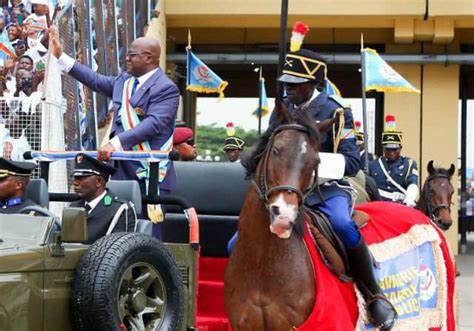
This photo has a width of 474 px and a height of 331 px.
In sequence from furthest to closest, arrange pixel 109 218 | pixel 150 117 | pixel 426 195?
pixel 426 195 → pixel 150 117 → pixel 109 218

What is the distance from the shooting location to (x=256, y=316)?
17.6 feet

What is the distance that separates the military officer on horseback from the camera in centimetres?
582

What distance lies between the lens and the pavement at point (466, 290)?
1114 cm

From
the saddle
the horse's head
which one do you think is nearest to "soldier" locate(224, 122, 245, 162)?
the saddle

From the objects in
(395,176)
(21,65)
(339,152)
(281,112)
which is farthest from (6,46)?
(395,176)

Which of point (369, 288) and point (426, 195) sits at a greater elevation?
point (426, 195)

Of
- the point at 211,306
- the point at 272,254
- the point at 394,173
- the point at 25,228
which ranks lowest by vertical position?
the point at 211,306

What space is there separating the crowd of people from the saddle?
4.78 metres

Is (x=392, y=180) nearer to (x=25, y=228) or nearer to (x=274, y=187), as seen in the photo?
(x=274, y=187)

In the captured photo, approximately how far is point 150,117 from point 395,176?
692cm

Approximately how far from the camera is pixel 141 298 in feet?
16.6

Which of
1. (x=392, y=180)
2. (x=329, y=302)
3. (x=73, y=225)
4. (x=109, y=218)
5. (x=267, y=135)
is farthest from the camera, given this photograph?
(x=392, y=180)

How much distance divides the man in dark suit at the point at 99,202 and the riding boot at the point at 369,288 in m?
1.54

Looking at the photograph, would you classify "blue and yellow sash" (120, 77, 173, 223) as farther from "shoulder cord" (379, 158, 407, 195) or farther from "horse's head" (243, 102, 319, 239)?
"shoulder cord" (379, 158, 407, 195)
